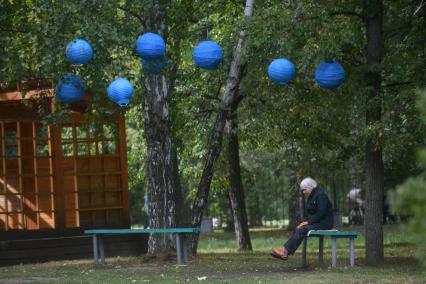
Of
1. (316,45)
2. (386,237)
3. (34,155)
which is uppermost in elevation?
(316,45)

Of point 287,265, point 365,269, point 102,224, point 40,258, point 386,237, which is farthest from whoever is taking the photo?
point 386,237

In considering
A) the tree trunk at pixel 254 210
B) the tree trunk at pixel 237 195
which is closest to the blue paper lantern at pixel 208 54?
the tree trunk at pixel 237 195

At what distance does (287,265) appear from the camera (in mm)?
13328

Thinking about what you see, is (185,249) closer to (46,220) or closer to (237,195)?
(46,220)

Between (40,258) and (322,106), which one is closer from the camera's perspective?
(322,106)

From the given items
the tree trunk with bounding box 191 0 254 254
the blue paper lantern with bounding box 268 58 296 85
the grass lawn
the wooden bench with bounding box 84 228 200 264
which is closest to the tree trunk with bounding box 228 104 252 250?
the grass lawn

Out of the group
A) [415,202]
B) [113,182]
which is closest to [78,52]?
[113,182]

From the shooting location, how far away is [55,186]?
16.5m

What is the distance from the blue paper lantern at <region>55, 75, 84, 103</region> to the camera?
11.6m

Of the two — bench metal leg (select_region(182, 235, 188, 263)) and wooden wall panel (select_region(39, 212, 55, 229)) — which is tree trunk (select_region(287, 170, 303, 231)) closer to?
wooden wall panel (select_region(39, 212, 55, 229))

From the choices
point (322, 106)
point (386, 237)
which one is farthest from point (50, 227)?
point (386, 237)

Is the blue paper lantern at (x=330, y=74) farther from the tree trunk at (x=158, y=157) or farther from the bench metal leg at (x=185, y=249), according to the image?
the bench metal leg at (x=185, y=249)

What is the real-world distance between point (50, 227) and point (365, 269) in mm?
7023

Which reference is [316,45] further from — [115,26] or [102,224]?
[102,224]
